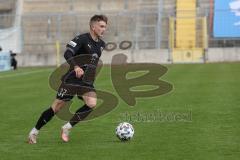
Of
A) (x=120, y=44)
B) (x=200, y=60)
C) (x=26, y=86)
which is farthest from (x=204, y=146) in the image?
(x=120, y=44)

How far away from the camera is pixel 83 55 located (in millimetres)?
10148

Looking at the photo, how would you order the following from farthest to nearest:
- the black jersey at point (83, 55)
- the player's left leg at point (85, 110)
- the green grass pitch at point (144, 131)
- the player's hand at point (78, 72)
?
the player's left leg at point (85, 110), the black jersey at point (83, 55), the player's hand at point (78, 72), the green grass pitch at point (144, 131)

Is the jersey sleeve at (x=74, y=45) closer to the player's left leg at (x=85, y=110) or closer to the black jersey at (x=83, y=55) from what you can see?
the black jersey at (x=83, y=55)

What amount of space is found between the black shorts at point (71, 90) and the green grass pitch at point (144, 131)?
2.59 ft

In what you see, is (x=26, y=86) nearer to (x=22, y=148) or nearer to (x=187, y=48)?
(x=22, y=148)

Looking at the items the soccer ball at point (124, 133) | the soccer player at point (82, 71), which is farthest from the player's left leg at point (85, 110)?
the soccer ball at point (124, 133)

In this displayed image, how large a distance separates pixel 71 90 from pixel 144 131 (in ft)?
6.35

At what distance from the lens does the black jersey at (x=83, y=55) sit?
9.91m

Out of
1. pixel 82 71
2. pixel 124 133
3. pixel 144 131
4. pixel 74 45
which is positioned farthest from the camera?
pixel 144 131

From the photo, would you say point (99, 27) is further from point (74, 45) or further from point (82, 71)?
point (82, 71)

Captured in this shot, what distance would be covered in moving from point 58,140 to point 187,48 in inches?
1384

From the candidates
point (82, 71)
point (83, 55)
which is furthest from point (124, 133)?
point (83, 55)

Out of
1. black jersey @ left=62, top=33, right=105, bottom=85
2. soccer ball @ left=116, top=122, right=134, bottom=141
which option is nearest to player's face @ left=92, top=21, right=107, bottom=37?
black jersey @ left=62, top=33, right=105, bottom=85

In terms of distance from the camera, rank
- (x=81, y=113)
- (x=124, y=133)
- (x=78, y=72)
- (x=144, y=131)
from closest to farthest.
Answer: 1. (x=78, y=72)
2. (x=124, y=133)
3. (x=81, y=113)
4. (x=144, y=131)
